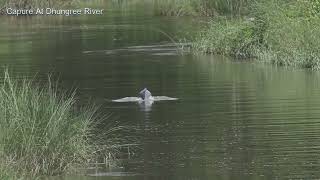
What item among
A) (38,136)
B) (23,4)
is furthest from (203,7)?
(38,136)

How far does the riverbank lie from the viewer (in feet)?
91.4

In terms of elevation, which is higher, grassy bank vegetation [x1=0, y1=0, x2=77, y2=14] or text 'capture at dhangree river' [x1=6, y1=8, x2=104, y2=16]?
grassy bank vegetation [x1=0, y1=0, x2=77, y2=14]

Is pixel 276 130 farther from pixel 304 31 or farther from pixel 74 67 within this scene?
pixel 74 67

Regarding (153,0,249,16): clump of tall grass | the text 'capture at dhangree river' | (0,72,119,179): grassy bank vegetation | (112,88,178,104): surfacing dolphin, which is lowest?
(112,88,178,104): surfacing dolphin

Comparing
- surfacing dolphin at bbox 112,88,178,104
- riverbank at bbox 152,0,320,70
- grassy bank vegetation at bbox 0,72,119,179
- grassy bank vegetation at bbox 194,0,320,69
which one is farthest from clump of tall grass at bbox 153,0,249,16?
grassy bank vegetation at bbox 0,72,119,179

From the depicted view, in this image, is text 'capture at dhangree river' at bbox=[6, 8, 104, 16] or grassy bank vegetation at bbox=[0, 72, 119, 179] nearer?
grassy bank vegetation at bbox=[0, 72, 119, 179]

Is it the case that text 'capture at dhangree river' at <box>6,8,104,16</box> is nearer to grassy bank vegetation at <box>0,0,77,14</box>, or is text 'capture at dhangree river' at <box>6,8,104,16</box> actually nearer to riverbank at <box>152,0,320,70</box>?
grassy bank vegetation at <box>0,0,77,14</box>

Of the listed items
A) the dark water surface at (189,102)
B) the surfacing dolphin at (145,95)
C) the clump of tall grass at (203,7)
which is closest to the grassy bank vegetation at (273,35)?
the dark water surface at (189,102)

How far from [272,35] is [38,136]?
58.6ft

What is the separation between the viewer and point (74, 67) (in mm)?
30906

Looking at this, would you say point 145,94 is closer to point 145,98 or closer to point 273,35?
point 145,98

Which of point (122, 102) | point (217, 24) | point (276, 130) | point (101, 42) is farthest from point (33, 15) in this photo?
point (276, 130)

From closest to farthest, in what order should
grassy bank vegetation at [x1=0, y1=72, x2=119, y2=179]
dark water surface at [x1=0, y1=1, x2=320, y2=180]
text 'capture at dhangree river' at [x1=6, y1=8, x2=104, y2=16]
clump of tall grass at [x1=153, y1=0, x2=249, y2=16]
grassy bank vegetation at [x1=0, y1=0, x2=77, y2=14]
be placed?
grassy bank vegetation at [x1=0, y1=72, x2=119, y2=179]
dark water surface at [x1=0, y1=1, x2=320, y2=180]
clump of tall grass at [x1=153, y1=0, x2=249, y2=16]
text 'capture at dhangree river' at [x1=6, y1=8, x2=104, y2=16]
grassy bank vegetation at [x1=0, y1=0, x2=77, y2=14]

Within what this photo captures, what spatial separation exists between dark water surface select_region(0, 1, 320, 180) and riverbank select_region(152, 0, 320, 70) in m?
0.80
